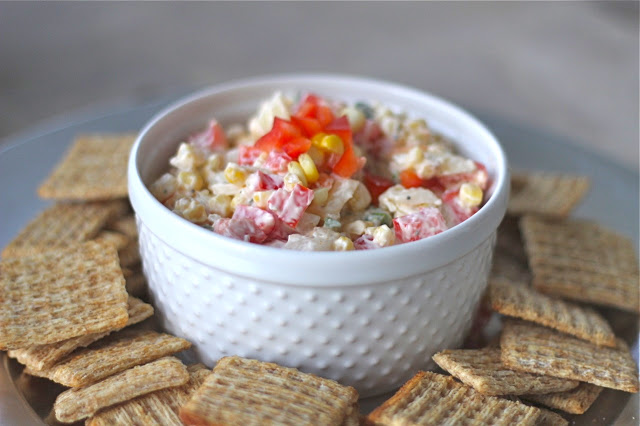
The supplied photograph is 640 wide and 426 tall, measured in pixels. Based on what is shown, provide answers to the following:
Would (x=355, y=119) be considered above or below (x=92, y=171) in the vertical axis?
above

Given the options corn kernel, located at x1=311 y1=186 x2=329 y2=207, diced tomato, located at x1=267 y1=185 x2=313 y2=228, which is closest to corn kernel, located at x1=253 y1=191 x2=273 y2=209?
diced tomato, located at x1=267 y1=185 x2=313 y2=228

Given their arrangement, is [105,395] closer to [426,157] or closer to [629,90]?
[426,157]

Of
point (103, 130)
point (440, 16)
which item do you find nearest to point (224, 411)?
point (103, 130)

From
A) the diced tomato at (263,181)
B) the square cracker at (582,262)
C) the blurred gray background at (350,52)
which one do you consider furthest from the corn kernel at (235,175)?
the blurred gray background at (350,52)

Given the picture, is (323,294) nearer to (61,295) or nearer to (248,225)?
(248,225)

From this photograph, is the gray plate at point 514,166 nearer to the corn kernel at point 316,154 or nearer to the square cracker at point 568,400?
the square cracker at point 568,400

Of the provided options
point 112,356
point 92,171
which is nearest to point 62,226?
point 92,171
